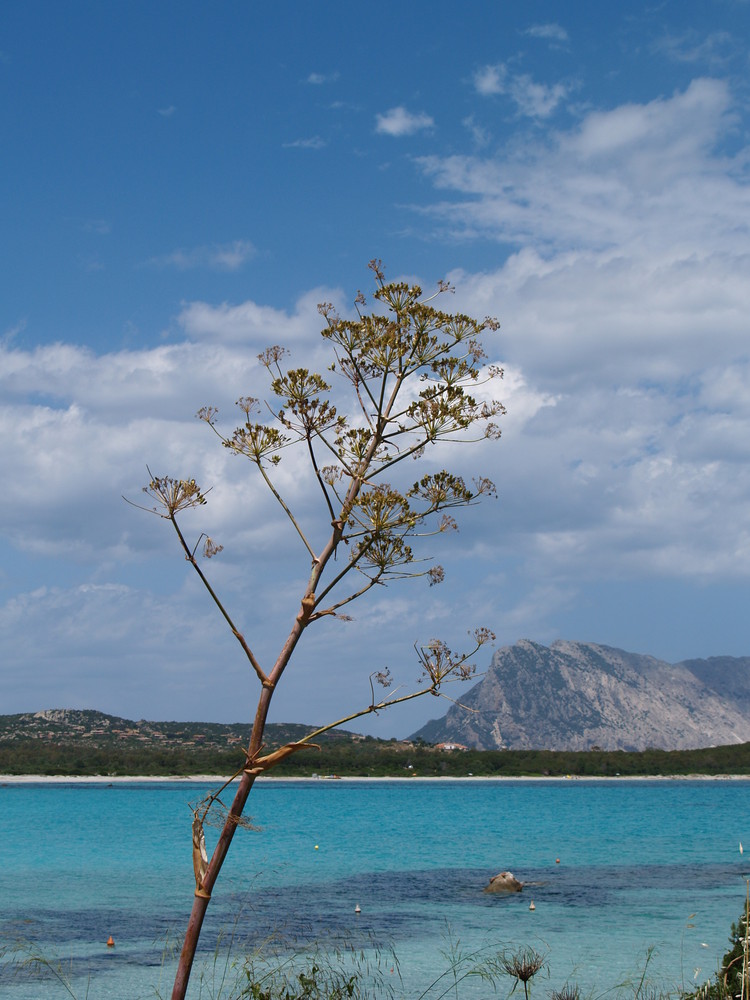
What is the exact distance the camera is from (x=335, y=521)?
17.1 ft

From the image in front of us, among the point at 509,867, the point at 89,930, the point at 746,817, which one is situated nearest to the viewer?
the point at 89,930

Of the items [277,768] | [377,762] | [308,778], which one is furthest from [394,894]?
[308,778]

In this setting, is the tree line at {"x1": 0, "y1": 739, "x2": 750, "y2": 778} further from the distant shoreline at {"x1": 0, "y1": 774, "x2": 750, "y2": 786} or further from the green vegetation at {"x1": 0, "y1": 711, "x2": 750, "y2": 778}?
the distant shoreline at {"x1": 0, "y1": 774, "x2": 750, "y2": 786}

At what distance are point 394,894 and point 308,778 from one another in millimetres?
146478

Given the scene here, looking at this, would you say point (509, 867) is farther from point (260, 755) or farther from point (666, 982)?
point (260, 755)

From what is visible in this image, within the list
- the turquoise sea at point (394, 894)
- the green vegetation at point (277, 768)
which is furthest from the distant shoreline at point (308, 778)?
the turquoise sea at point (394, 894)

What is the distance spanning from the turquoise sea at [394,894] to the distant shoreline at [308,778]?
201 feet

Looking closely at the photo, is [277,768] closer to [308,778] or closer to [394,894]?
[308,778]

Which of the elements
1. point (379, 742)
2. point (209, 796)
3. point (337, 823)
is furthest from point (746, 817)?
point (379, 742)

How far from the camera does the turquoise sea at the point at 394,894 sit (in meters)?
18.6

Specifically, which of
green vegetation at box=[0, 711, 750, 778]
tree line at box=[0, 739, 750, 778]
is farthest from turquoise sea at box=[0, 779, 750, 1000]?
green vegetation at box=[0, 711, 750, 778]

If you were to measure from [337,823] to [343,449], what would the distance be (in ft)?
213

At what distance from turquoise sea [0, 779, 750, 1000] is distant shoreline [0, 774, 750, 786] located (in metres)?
61.1

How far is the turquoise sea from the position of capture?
1864 centimetres
